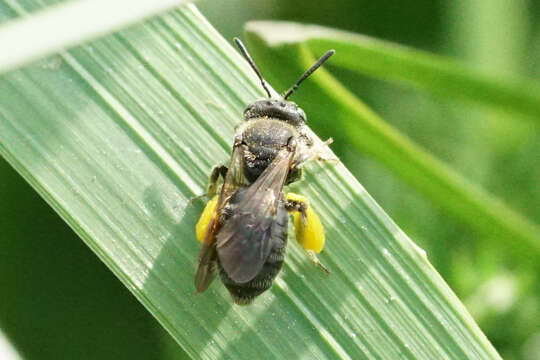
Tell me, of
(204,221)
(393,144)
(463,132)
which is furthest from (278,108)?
(463,132)

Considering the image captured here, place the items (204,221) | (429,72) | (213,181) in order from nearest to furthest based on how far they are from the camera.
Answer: (204,221) < (213,181) < (429,72)

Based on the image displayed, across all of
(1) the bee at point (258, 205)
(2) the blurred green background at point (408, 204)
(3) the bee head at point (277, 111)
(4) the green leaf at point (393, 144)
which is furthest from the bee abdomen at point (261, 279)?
(2) the blurred green background at point (408, 204)

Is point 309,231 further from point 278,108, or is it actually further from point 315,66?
point 315,66

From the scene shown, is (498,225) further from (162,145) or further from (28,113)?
(28,113)

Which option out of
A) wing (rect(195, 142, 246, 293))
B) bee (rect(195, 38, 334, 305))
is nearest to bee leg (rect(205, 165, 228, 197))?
bee (rect(195, 38, 334, 305))

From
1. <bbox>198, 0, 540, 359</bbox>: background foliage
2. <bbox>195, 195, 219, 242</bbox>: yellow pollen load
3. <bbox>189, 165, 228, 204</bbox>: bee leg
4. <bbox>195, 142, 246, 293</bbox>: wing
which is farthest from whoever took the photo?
<bbox>198, 0, 540, 359</bbox>: background foliage

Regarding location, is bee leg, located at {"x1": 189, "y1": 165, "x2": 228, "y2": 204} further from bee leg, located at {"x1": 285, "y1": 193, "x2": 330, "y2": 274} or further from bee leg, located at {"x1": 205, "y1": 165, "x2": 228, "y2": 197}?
bee leg, located at {"x1": 285, "y1": 193, "x2": 330, "y2": 274}
